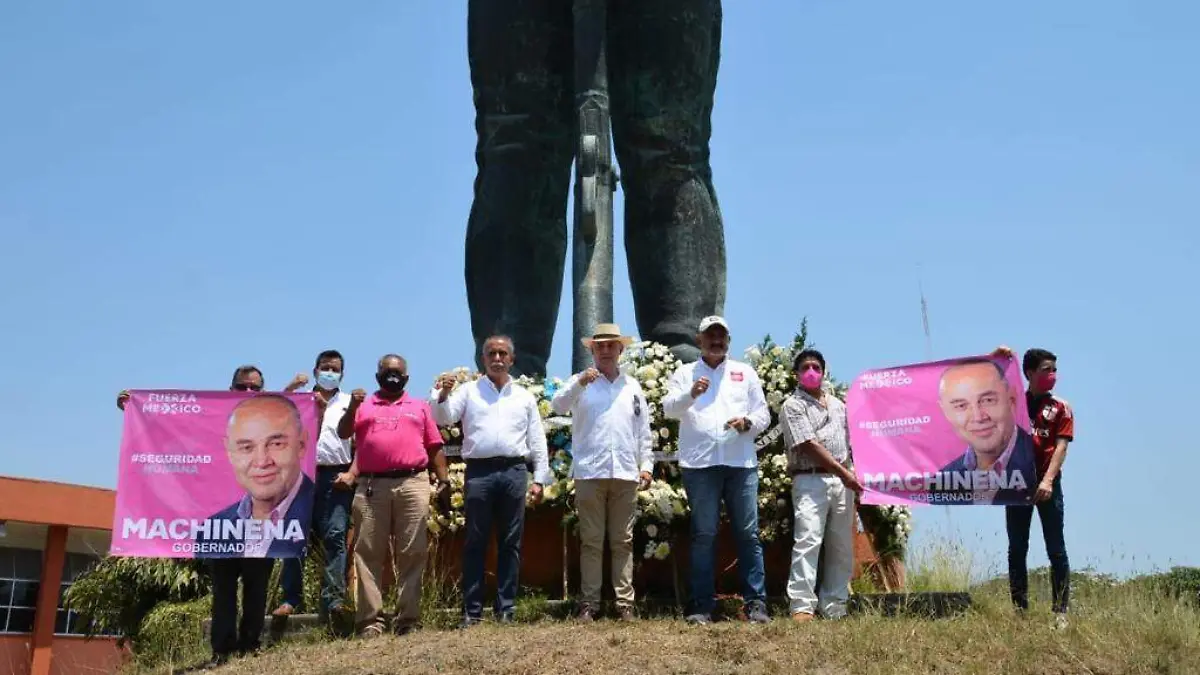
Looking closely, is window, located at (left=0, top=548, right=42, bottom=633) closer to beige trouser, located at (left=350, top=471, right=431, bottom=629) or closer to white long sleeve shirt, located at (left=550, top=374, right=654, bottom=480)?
beige trouser, located at (left=350, top=471, right=431, bottom=629)

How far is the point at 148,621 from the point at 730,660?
30.1ft

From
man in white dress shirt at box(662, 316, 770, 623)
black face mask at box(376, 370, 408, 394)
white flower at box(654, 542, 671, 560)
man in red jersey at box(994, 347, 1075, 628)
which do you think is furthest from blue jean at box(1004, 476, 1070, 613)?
black face mask at box(376, 370, 408, 394)

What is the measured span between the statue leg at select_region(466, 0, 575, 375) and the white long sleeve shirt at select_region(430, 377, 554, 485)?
223 centimetres

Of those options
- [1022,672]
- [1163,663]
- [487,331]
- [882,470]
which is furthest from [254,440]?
[1163,663]

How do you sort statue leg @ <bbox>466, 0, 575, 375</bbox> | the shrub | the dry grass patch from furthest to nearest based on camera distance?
the shrub, statue leg @ <bbox>466, 0, 575, 375</bbox>, the dry grass patch

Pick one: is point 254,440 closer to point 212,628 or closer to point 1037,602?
point 212,628

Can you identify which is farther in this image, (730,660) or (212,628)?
(212,628)

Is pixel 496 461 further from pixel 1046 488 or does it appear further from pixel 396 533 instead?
pixel 1046 488

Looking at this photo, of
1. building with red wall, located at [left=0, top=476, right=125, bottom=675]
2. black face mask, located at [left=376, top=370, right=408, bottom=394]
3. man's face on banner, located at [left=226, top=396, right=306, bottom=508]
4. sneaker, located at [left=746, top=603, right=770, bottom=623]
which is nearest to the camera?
sneaker, located at [left=746, top=603, right=770, bottom=623]

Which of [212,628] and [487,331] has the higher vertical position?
[487,331]

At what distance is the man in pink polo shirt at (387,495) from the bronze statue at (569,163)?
231 cm

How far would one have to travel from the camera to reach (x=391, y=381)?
21.6 ft

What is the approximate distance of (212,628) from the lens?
629 cm

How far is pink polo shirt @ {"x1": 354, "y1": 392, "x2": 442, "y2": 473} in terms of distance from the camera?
644cm
